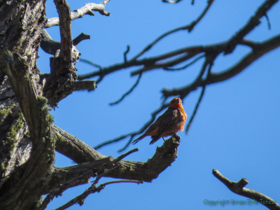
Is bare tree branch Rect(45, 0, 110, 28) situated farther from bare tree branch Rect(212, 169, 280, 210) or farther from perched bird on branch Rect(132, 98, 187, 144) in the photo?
bare tree branch Rect(212, 169, 280, 210)

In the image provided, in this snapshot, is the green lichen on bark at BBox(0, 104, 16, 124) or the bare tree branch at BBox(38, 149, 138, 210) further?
the green lichen on bark at BBox(0, 104, 16, 124)

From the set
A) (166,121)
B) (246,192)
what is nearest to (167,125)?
(166,121)

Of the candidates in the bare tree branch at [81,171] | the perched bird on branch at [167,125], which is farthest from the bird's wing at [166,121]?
the bare tree branch at [81,171]

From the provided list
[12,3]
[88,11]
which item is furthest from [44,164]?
[88,11]

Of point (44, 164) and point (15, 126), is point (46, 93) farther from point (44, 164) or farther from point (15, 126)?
point (44, 164)

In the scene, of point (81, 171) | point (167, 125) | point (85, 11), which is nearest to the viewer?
point (81, 171)

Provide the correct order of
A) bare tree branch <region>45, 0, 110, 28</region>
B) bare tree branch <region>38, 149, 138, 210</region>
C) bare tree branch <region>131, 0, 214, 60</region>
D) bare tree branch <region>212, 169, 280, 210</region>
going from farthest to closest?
1. bare tree branch <region>45, 0, 110, 28</region>
2. bare tree branch <region>212, 169, 280, 210</region>
3. bare tree branch <region>38, 149, 138, 210</region>
4. bare tree branch <region>131, 0, 214, 60</region>

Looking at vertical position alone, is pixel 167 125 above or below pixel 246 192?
above

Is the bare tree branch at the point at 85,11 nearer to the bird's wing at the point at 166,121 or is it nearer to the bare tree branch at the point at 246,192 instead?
the bird's wing at the point at 166,121

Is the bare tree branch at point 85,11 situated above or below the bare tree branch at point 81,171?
above

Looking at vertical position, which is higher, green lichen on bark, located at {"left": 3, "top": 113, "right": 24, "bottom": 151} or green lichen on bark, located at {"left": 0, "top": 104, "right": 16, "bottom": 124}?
green lichen on bark, located at {"left": 0, "top": 104, "right": 16, "bottom": 124}

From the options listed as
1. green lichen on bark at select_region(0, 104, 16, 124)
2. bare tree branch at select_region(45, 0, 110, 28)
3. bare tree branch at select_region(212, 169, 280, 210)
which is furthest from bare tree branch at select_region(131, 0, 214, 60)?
bare tree branch at select_region(45, 0, 110, 28)

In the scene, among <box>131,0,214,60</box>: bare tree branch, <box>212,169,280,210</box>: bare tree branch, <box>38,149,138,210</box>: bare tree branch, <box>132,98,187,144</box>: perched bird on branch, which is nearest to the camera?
<box>131,0,214,60</box>: bare tree branch

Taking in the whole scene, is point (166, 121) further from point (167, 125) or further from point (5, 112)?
point (5, 112)
